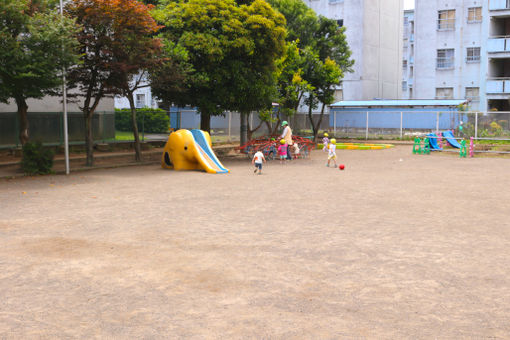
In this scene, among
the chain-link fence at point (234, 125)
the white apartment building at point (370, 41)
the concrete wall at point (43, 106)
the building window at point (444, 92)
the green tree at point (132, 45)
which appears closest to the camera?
the green tree at point (132, 45)

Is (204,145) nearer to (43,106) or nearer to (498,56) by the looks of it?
(43,106)

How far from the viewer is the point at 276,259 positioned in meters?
7.20

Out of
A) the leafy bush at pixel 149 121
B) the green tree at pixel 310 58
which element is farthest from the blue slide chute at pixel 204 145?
the green tree at pixel 310 58

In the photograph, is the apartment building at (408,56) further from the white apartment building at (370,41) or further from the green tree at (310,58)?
the green tree at (310,58)

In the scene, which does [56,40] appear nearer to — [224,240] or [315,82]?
[224,240]

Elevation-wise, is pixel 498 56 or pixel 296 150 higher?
pixel 498 56

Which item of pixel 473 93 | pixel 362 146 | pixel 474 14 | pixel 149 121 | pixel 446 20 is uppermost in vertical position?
pixel 474 14

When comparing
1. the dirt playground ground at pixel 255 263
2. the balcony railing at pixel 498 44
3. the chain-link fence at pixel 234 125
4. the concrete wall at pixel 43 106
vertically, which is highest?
the balcony railing at pixel 498 44

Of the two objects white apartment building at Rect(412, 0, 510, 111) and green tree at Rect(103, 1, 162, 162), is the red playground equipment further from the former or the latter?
white apartment building at Rect(412, 0, 510, 111)

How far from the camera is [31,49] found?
15539 mm

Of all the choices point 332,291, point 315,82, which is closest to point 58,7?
point 332,291

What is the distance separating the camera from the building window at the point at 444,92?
44438 millimetres

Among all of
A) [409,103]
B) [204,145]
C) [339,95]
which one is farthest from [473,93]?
[204,145]

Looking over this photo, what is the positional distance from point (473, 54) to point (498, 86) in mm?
4168
